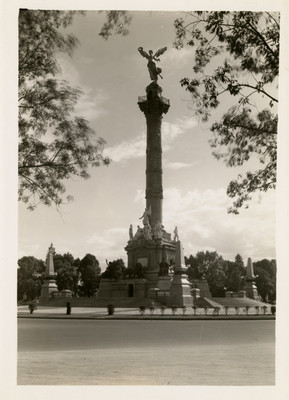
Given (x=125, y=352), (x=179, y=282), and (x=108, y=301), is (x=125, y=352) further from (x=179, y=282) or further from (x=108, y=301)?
(x=108, y=301)

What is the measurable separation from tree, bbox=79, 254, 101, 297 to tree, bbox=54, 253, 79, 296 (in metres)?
0.40

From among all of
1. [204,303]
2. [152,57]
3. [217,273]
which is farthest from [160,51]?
[217,273]

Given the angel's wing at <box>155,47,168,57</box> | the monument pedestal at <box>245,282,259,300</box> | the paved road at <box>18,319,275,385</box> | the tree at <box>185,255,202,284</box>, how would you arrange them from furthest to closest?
the tree at <box>185,255,202,284</box> < the monument pedestal at <box>245,282,259,300</box> < the angel's wing at <box>155,47,168,57</box> < the paved road at <box>18,319,275,385</box>

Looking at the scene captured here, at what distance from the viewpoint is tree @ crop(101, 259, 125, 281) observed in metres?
32.0

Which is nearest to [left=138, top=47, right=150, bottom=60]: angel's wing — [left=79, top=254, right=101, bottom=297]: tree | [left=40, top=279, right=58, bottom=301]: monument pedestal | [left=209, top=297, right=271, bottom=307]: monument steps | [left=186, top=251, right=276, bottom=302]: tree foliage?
[left=79, top=254, right=101, bottom=297]: tree

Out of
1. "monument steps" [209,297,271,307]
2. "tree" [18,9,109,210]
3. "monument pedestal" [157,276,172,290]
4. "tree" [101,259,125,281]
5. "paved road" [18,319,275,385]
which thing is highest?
"tree" [18,9,109,210]

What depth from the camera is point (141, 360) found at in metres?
9.79

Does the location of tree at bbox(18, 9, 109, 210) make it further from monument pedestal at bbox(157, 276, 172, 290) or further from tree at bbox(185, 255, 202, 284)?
tree at bbox(185, 255, 202, 284)

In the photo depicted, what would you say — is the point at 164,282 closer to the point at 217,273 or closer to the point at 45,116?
the point at 217,273
